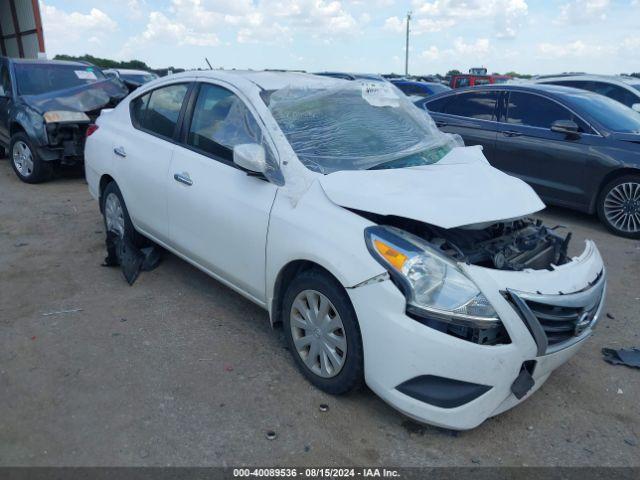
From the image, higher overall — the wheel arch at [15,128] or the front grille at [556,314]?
the wheel arch at [15,128]

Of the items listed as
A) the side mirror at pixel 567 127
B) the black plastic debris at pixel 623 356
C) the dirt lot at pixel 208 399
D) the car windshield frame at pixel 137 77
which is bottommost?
the black plastic debris at pixel 623 356

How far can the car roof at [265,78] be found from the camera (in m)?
3.64

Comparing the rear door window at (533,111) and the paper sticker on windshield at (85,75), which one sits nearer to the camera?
the rear door window at (533,111)

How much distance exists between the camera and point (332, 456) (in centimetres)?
259

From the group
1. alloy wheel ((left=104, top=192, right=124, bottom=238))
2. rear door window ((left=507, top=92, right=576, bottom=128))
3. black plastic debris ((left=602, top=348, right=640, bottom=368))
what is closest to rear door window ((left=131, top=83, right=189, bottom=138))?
alloy wheel ((left=104, top=192, right=124, bottom=238))

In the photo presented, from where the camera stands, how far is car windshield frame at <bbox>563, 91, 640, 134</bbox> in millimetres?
6344

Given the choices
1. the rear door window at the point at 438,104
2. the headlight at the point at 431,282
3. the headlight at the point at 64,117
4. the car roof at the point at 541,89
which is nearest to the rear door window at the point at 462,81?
the rear door window at the point at 438,104

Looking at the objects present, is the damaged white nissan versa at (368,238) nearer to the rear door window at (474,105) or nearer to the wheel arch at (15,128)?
the rear door window at (474,105)

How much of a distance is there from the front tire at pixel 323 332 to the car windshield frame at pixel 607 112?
198 inches

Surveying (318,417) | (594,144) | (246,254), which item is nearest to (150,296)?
(246,254)

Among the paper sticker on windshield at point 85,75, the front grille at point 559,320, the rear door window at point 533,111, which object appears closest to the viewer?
the front grille at point 559,320

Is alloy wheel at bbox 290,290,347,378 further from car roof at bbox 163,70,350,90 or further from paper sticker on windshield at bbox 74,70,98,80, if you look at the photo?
paper sticker on windshield at bbox 74,70,98,80

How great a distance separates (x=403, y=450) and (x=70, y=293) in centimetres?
296

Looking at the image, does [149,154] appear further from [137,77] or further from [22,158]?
[137,77]
